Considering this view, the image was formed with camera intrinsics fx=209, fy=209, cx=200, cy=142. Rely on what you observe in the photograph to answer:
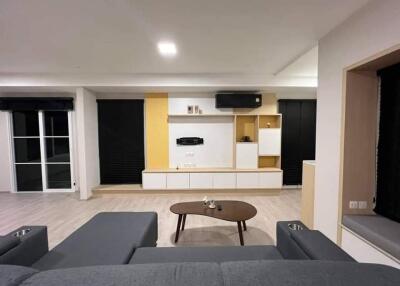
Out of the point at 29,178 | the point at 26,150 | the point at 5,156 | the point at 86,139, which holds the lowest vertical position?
the point at 29,178

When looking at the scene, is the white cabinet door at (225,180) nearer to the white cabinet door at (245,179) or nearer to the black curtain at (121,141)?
the white cabinet door at (245,179)

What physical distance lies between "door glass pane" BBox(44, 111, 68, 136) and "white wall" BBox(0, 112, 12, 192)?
0.93m

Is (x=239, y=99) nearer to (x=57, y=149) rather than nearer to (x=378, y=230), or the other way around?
(x=378, y=230)

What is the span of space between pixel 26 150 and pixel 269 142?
237 inches

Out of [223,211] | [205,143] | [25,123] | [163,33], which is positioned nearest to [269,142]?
[205,143]

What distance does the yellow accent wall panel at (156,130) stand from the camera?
5129mm

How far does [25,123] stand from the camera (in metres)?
5.16

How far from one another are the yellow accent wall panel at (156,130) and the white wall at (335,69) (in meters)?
3.47

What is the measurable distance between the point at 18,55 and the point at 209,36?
294 cm

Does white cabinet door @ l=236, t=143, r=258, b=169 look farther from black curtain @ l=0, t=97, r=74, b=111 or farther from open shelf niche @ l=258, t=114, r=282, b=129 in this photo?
black curtain @ l=0, t=97, r=74, b=111

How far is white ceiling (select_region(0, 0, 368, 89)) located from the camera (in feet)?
6.39

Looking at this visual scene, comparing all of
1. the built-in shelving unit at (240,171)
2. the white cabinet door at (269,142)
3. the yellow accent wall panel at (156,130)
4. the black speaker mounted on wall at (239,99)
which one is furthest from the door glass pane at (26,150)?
the white cabinet door at (269,142)

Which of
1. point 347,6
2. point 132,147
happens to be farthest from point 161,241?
point 347,6

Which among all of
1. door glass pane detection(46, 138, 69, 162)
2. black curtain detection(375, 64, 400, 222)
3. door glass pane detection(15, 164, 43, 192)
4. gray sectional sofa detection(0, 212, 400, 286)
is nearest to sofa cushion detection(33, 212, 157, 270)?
gray sectional sofa detection(0, 212, 400, 286)
